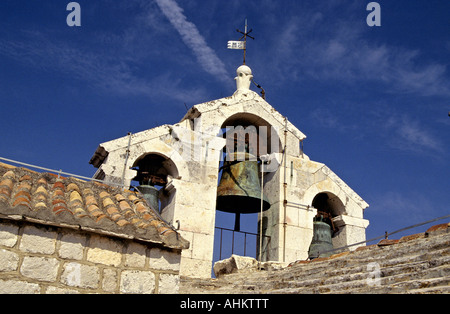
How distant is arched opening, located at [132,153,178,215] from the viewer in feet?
28.5

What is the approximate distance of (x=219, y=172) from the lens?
977cm

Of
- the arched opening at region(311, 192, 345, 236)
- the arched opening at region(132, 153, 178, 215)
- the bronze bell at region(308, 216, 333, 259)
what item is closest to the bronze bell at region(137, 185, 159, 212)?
the arched opening at region(132, 153, 178, 215)

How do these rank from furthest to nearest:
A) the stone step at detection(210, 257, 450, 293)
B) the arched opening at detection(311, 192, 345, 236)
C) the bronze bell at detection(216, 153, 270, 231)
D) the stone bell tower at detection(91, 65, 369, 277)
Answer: the arched opening at detection(311, 192, 345, 236), the bronze bell at detection(216, 153, 270, 231), the stone bell tower at detection(91, 65, 369, 277), the stone step at detection(210, 257, 450, 293)

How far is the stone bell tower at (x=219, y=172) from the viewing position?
855cm

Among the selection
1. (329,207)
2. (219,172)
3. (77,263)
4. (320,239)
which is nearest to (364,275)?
(77,263)

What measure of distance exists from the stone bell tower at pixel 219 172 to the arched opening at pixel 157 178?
0.06 ft

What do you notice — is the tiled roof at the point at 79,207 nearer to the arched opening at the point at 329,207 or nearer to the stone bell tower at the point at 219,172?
the stone bell tower at the point at 219,172

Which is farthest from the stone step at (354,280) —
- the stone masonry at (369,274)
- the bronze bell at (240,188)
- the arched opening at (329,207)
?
the arched opening at (329,207)

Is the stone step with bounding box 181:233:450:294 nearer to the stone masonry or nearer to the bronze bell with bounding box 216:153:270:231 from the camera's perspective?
the stone masonry

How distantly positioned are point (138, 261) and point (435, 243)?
3.09 meters

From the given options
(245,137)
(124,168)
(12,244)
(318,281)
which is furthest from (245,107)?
(12,244)

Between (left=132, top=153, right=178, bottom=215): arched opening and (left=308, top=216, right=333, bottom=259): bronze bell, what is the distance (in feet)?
8.67

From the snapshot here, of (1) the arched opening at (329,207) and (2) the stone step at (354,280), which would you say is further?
(1) the arched opening at (329,207)

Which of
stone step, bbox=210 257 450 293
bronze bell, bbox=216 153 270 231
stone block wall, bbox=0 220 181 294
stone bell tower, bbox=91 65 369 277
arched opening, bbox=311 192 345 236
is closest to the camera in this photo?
stone block wall, bbox=0 220 181 294
